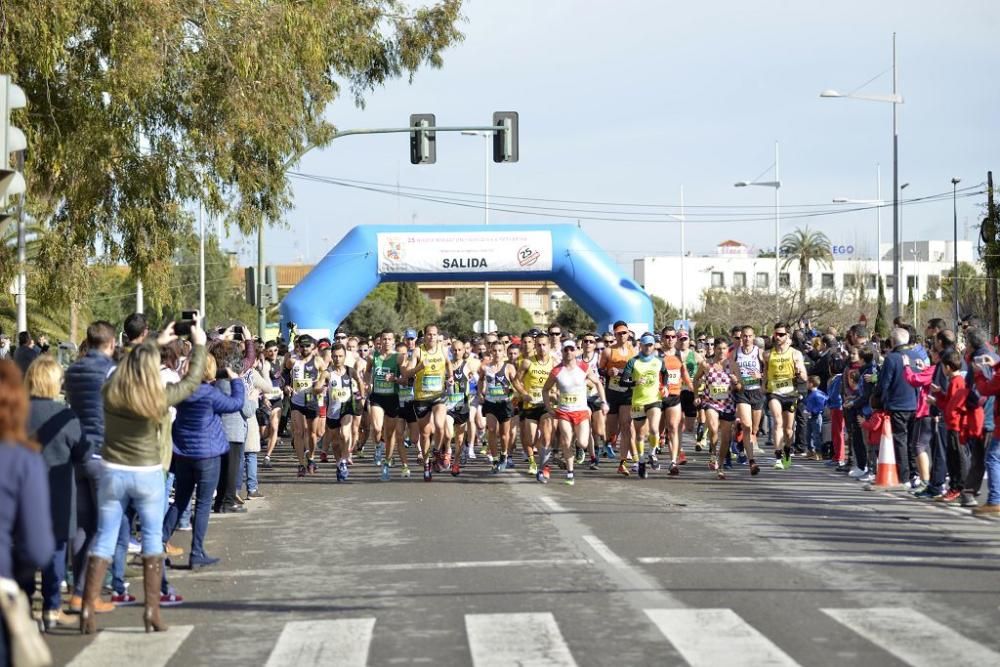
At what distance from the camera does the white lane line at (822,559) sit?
11.3 meters

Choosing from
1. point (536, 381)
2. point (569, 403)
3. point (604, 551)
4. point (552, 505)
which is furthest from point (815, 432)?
point (604, 551)

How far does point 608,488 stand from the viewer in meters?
17.7

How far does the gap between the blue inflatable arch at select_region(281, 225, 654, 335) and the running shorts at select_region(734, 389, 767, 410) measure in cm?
1390

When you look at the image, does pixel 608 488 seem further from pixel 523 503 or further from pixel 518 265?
pixel 518 265

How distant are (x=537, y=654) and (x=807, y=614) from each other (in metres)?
1.94

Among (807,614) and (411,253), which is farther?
(411,253)

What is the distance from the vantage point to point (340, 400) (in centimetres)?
1964

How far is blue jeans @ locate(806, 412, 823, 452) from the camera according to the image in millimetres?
22266

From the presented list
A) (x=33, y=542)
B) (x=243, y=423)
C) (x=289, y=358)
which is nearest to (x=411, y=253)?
(x=289, y=358)

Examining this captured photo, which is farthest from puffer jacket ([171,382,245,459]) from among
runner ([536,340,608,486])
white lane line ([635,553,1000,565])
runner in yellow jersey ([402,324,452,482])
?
runner in yellow jersey ([402,324,452,482])

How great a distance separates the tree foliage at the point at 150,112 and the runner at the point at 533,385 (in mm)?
4889

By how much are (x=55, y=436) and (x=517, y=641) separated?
2853mm

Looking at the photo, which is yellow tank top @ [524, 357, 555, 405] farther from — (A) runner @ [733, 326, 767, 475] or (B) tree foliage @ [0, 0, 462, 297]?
(B) tree foliage @ [0, 0, 462, 297]

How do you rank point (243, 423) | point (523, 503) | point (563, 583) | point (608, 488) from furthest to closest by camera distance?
point (608, 488)
point (523, 503)
point (243, 423)
point (563, 583)
